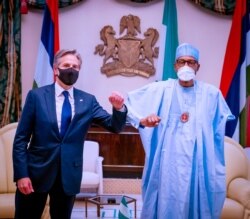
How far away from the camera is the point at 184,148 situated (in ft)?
7.82

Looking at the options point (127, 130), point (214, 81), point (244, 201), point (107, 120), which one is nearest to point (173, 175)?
point (107, 120)

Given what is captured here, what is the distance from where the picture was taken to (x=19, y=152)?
1.79 meters

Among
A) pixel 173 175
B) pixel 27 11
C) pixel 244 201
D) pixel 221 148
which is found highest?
pixel 27 11

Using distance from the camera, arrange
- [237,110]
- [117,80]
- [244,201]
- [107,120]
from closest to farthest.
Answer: [107,120], [244,201], [237,110], [117,80]

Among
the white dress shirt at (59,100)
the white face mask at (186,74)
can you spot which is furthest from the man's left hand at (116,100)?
the white face mask at (186,74)

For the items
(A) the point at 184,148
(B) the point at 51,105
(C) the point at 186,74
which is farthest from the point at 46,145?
(C) the point at 186,74

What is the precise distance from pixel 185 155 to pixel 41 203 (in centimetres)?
96

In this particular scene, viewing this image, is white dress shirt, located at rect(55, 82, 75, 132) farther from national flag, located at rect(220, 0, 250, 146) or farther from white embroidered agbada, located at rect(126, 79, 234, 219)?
national flag, located at rect(220, 0, 250, 146)

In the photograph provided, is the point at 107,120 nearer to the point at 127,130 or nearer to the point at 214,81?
the point at 127,130

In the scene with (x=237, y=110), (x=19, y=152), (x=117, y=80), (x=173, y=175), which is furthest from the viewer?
(x=117, y=80)

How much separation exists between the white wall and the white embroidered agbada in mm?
1901

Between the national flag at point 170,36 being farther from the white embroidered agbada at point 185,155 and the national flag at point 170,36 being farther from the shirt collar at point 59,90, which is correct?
the shirt collar at point 59,90

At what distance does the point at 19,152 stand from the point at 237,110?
2920 millimetres

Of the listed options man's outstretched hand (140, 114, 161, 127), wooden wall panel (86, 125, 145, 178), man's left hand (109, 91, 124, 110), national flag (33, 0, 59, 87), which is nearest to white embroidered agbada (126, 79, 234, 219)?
man's outstretched hand (140, 114, 161, 127)
